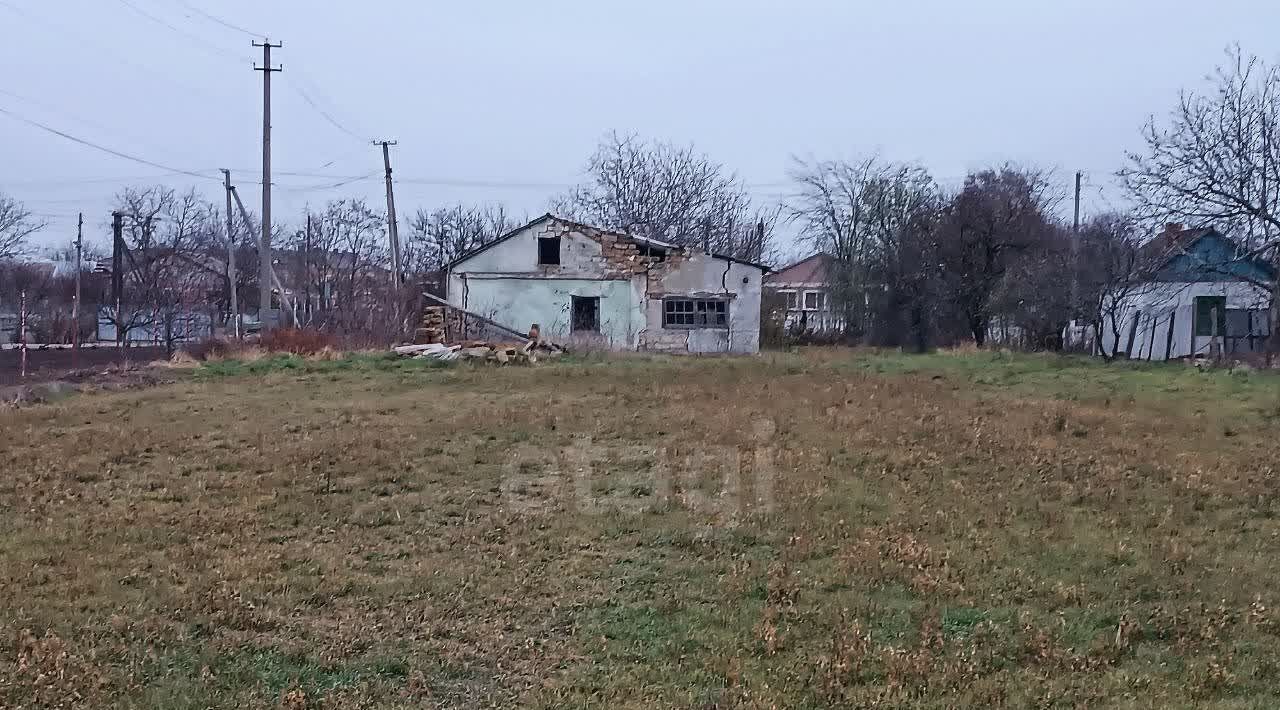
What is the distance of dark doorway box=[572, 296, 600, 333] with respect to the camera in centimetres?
2719

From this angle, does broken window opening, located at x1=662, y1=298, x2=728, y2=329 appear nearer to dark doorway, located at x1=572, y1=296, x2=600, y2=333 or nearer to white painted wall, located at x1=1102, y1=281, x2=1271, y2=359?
dark doorway, located at x1=572, y1=296, x2=600, y2=333

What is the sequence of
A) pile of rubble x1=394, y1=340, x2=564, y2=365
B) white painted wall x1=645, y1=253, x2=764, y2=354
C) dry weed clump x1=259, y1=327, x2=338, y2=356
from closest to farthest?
pile of rubble x1=394, y1=340, x2=564, y2=365 → dry weed clump x1=259, y1=327, x2=338, y2=356 → white painted wall x1=645, y1=253, x2=764, y2=354

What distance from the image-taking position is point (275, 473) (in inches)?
341

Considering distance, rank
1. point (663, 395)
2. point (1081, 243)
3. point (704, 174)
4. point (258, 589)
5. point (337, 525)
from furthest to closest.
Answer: point (704, 174)
point (1081, 243)
point (663, 395)
point (337, 525)
point (258, 589)

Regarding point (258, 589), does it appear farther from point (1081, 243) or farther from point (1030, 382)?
point (1081, 243)

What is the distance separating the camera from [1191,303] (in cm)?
2939

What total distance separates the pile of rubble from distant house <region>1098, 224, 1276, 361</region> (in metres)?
13.8

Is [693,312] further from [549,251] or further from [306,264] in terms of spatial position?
[306,264]

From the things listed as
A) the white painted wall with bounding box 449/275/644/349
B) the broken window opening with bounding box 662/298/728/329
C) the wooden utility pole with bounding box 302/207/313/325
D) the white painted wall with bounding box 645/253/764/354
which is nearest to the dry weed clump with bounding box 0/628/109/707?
the white painted wall with bounding box 449/275/644/349

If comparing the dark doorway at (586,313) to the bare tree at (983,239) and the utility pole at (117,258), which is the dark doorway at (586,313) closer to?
the bare tree at (983,239)

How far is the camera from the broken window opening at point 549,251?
27.1 meters

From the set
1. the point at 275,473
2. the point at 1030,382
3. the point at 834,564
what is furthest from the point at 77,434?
the point at 1030,382

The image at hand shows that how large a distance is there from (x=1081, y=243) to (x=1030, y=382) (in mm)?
13960

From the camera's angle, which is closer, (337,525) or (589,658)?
(589,658)
